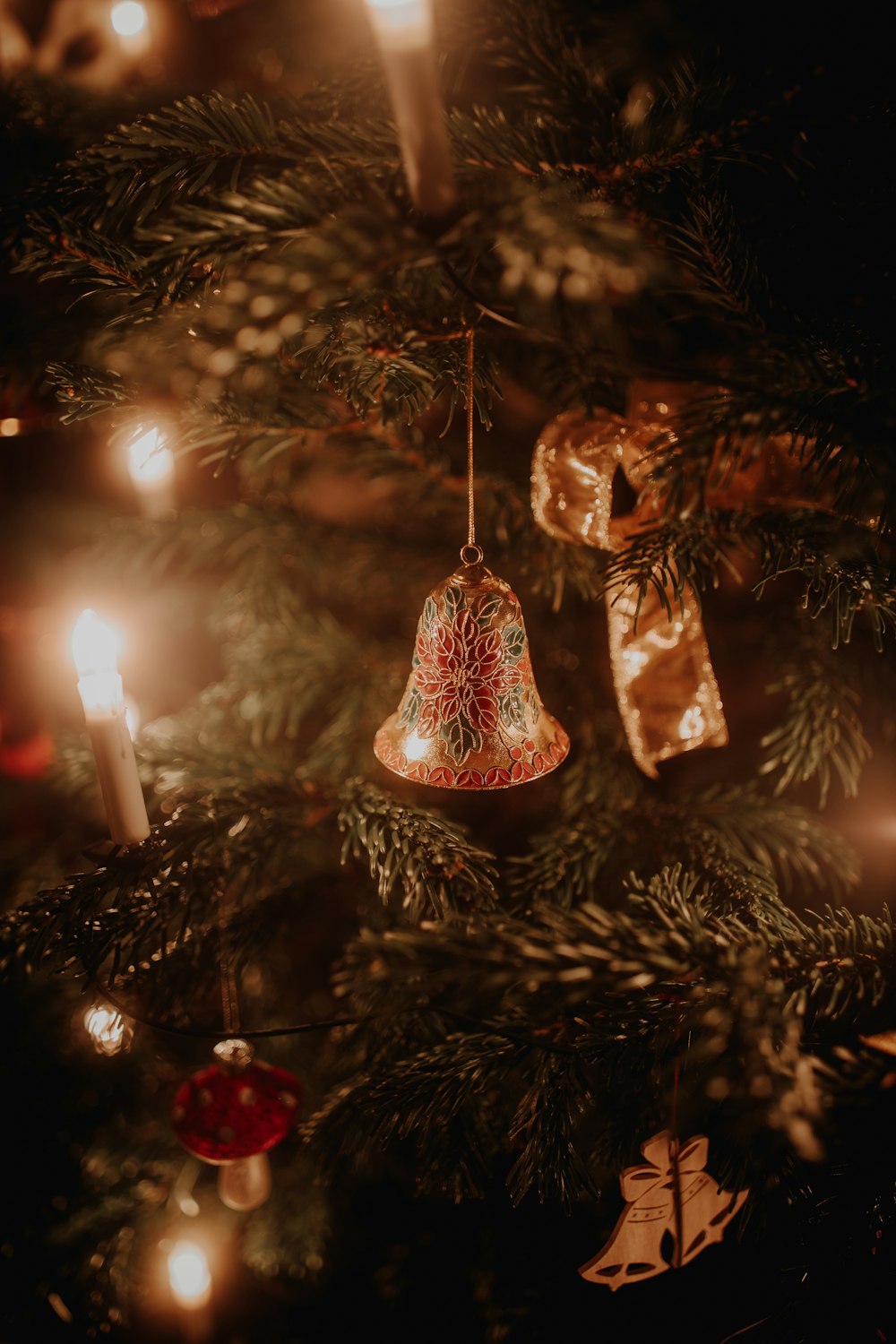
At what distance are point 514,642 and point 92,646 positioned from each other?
33 cm

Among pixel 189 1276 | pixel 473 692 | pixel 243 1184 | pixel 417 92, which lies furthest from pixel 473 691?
pixel 189 1276

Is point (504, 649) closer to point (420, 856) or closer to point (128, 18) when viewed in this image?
point (420, 856)

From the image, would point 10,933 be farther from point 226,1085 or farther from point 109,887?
point 226,1085

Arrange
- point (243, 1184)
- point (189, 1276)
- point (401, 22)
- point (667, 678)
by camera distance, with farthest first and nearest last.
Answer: point (189, 1276), point (243, 1184), point (667, 678), point (401, 22)

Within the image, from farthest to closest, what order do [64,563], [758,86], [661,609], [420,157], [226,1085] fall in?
[64,563] < [226,1085] < [661,609] < [758,86] < [420,157]

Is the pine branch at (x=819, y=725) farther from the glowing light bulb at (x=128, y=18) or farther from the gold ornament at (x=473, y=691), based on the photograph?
the glowing light bulb at (x=128, y=18)

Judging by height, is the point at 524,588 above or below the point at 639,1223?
above

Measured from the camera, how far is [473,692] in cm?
66

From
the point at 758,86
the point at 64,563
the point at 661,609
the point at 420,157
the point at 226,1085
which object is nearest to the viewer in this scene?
the point at 420,157

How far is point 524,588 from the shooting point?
2.97 feet

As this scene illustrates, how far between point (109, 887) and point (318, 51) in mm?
884

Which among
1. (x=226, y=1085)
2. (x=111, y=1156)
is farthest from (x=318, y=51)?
(x=111, y=1156)

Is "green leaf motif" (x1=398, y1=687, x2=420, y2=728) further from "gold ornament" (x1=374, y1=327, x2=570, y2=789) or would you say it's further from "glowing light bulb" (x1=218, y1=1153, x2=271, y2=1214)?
"glowing light bulb" (x1=218, y1=1153, x2=271, y2=1214)

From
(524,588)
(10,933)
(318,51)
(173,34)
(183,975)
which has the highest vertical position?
(173,34)
